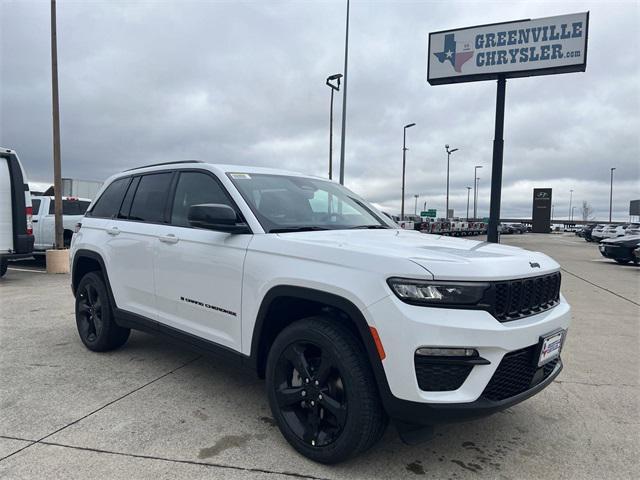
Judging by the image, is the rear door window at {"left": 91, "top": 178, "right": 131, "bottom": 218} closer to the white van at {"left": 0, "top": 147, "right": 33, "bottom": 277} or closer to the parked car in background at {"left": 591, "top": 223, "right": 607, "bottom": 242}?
the white van at {"left": 0, "top": 147, "right": 33, "bottom": 277}

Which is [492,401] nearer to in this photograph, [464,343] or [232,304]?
[464,343]

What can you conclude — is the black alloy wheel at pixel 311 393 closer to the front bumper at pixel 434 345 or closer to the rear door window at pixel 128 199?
the front bumper at pixel 434 345

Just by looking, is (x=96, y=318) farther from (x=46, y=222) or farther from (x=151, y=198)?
(x=46, y=222)

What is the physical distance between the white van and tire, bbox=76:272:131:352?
5.41 meters

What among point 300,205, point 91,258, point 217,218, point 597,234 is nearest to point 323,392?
point 217,218

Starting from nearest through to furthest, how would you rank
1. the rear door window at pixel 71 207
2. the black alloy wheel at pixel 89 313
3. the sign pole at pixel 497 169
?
the black alloy wheel at pixel 89 313 < the sign pole at pixel 497 169 < the rear door window at pixel 71 207

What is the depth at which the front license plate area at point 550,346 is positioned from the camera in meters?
2.69

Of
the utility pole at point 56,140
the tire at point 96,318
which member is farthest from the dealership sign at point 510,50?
the tire at point 96,318

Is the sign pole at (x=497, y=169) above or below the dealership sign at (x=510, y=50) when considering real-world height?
below

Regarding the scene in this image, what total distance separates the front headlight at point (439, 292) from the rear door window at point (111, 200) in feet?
11.2

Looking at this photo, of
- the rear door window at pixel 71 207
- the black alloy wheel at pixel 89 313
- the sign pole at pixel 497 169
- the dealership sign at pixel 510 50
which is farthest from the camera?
the dealership sign at pixel 510 50

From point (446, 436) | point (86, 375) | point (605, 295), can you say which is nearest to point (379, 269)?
point (446, 436)

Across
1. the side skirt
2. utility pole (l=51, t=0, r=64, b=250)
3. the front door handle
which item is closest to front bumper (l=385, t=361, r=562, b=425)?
the side skirt

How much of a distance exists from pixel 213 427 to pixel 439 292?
1.87 metres
